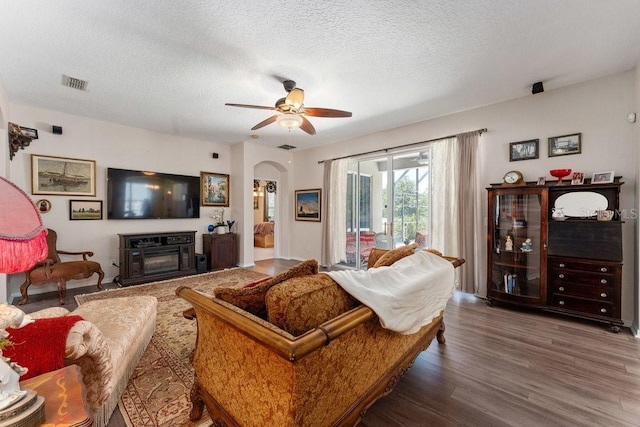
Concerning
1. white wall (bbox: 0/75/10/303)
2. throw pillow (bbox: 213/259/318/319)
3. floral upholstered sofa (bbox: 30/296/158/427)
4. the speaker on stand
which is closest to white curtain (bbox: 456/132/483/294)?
throw pillow (bbox: 213/259/318/319)

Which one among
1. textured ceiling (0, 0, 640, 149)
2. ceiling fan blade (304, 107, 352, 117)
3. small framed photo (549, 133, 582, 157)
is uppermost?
textured ceiling (0, 0, 640, 149)

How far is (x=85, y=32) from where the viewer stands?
7.79 ft

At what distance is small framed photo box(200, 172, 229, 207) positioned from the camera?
6.02 m

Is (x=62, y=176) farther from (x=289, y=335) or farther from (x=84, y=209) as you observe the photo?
(x=289, y=335)

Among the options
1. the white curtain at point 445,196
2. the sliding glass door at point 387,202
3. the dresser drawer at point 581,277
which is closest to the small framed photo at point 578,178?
the dresser drawer at point 581,277

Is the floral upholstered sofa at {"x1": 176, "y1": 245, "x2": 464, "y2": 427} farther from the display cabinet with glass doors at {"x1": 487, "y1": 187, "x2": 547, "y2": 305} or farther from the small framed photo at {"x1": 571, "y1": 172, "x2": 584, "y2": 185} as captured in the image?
the small framed photo at {"x1": 571, "y1": 172, "x2": 584, "y2": 185}

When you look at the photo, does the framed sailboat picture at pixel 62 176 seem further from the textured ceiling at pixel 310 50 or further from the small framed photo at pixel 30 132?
the textured ceiling at pixel 310 50

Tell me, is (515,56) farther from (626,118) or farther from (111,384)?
(111,384)

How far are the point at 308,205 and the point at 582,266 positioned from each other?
16.5 ft

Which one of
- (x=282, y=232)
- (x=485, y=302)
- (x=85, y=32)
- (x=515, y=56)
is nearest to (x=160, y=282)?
Answer: (x=282, y=232)

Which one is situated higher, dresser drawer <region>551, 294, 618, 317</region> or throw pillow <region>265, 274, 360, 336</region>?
throw pillow <region>265, 274, 360, 336</region>

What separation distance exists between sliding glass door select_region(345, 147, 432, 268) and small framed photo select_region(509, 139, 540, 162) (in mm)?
1202

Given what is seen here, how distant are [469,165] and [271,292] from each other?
387cm

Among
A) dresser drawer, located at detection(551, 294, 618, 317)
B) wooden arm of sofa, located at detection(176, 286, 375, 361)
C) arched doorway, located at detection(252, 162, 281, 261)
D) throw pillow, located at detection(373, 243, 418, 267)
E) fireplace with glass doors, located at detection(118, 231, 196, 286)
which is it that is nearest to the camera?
wooden arm of sofa, located at detection(176, 286, 375, 361)
